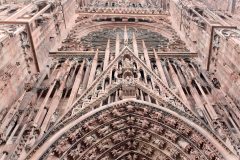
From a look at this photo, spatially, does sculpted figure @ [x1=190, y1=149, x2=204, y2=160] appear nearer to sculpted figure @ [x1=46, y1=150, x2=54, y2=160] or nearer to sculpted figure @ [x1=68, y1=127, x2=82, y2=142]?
sculpted figure @ [x1=68, y1=127, x2=82, y2=142]

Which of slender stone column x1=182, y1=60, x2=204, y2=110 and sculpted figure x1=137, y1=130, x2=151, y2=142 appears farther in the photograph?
slender stone column x1=182, y1=60, x2=204, y2=110

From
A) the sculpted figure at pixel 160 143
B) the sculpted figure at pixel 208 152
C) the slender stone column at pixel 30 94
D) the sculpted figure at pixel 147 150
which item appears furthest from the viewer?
the slender stone column at pixel 30 94

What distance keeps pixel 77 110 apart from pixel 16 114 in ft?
6.45

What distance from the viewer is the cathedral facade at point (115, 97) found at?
290 inches

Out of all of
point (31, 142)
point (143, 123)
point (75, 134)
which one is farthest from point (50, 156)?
point (143, 123)

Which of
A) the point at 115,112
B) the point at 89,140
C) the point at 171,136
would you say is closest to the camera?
the point at 89,140

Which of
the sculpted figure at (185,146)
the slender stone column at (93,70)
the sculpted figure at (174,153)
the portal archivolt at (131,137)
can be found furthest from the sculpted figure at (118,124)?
the slender stone column at (93,70)

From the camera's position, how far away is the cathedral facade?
7.36 m

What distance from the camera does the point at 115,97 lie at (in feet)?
30.5

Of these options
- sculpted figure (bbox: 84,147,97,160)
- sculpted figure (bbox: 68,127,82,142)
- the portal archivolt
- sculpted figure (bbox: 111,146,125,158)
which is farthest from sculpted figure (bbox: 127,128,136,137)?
sculpted figure (bbox: 68,127,82,142)

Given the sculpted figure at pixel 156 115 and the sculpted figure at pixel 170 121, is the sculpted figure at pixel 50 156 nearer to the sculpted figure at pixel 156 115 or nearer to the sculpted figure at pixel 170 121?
the sculpted figure at pixel 156 115

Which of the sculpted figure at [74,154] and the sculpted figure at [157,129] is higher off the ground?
the sculpted figure at [74,154]

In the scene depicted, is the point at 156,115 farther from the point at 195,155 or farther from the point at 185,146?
the point at 195,155

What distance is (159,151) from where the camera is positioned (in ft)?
26.5
